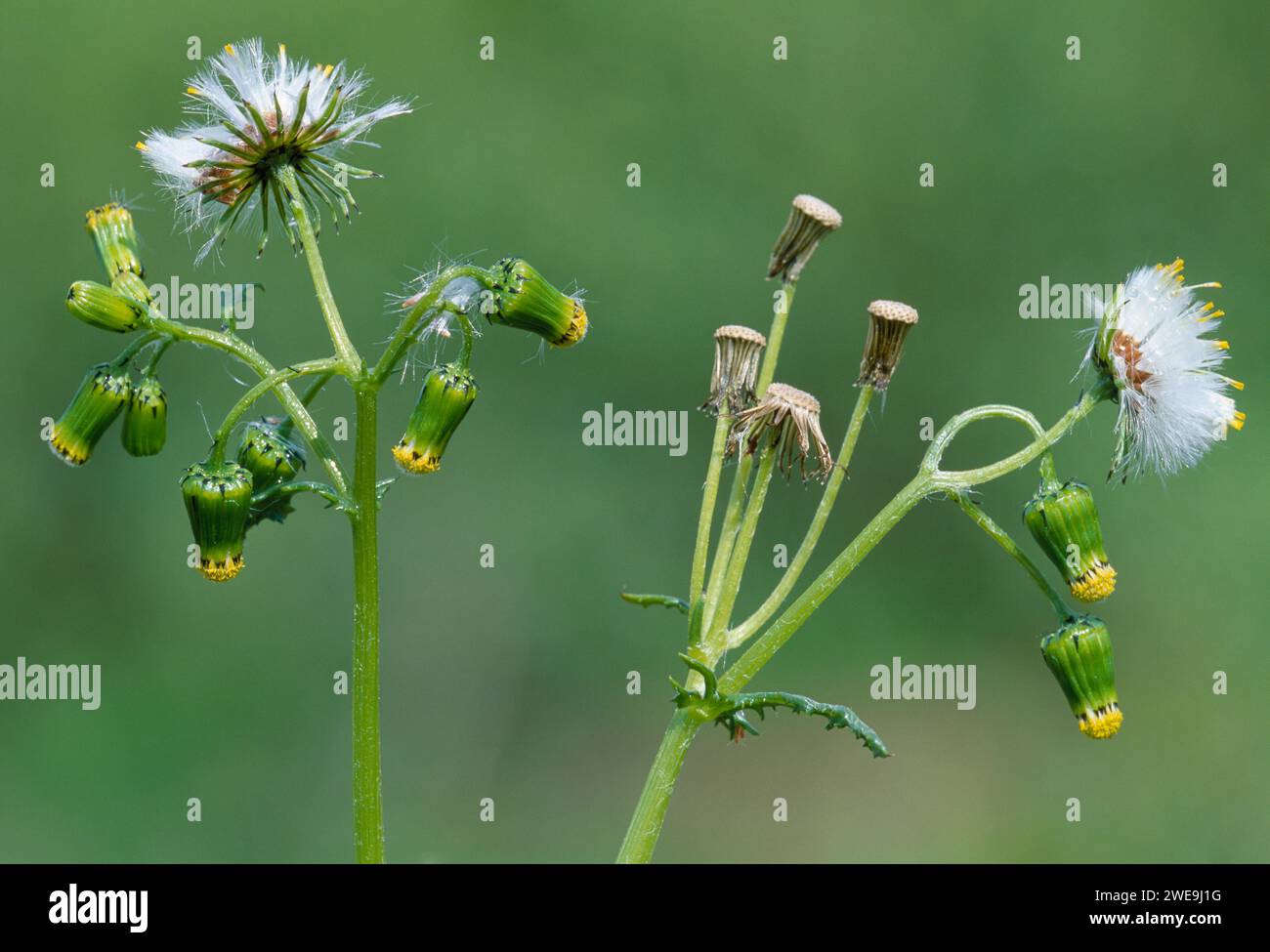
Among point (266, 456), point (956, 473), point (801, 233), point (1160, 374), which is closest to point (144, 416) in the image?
point (266, 456)

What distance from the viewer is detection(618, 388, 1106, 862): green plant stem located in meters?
2.66

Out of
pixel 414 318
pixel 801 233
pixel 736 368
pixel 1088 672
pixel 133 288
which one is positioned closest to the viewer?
pixel 414 318

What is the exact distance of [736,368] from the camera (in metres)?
2.97

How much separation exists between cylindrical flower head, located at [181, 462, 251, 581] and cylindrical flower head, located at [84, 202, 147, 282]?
435 mm

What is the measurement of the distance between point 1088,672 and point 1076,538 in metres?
0.26

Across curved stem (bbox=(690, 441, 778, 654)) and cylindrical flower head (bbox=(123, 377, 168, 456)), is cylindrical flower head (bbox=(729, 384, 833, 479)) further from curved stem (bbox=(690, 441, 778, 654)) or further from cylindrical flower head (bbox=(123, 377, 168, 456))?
cylindrical flower head (bbox=(123, 377, 168, 456))

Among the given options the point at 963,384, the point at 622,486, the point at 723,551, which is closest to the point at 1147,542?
the point at 963,384

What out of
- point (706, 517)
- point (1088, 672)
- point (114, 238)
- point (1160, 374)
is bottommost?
point (1088, 672)

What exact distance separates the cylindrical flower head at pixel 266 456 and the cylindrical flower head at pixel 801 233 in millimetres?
1008

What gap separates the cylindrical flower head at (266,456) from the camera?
2.81 m

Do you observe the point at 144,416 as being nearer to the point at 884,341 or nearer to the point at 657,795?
the point at 657,795

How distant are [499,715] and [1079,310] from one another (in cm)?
400

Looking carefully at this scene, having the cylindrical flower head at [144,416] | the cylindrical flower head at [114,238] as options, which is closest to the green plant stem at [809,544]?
the cylindrical flower head at [144,416]

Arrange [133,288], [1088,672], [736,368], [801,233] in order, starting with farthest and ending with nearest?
[801,233], [736,368], [1088,672], [133,288]
